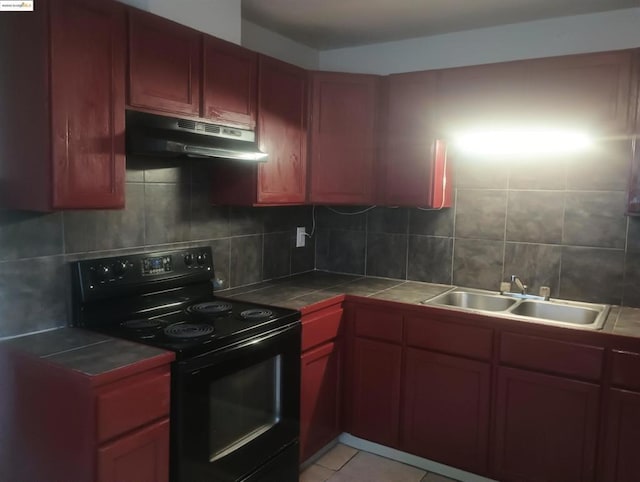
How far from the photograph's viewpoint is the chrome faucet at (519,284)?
2.88 meters

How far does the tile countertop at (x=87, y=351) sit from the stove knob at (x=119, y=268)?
0.97ft

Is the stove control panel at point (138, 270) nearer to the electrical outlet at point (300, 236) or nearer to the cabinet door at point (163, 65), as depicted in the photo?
the cabinet door at point (163, 65)

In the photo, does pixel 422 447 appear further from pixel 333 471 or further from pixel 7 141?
pixel 7 141

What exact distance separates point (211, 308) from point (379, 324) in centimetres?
90

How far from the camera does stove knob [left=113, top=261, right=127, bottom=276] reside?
2242 millimetres

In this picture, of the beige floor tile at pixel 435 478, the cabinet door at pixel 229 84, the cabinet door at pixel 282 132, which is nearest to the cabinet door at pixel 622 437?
the beige floor tile at pixel 435 478

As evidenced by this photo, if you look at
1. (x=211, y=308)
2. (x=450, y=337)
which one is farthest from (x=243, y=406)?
(x=450, y=337)

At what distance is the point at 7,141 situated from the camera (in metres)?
1.86

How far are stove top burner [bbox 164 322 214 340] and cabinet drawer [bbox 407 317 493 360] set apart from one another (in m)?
1.08

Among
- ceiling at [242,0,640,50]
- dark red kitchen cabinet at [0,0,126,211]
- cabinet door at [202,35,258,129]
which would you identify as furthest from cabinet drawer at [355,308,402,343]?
ceiling at [242,0,640,50]

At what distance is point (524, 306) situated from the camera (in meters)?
2.81

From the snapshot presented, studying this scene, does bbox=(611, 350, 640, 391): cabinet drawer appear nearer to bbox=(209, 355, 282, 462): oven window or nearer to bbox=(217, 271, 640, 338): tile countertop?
bbox=(217, 271, 640, 338): tile countertop

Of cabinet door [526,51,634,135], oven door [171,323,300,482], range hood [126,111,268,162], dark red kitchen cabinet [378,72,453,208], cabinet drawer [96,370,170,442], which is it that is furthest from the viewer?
dark red kitchen cabinet [378,72,453,208]

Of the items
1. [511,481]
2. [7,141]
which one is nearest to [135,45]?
[7,141]
